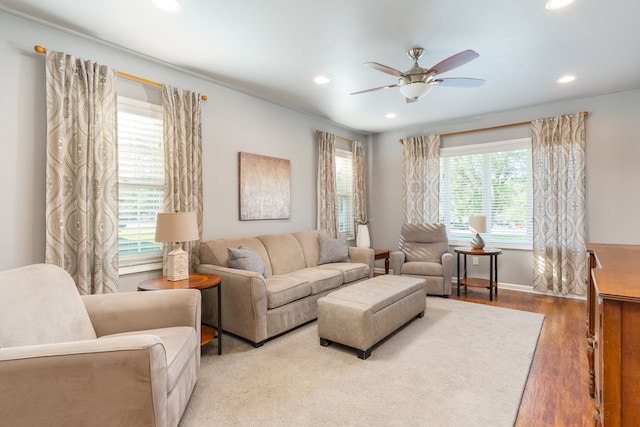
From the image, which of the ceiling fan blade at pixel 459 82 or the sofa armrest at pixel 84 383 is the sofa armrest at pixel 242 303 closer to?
the sofa armrest at pixel 84 383

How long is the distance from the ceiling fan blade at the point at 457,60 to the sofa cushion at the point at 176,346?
2.64 metres

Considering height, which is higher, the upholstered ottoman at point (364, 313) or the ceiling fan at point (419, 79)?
the ceiling fan at point (419, 79)

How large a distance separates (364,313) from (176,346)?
142cm

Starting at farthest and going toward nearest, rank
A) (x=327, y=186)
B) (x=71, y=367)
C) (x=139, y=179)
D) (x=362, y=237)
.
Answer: (x=362, y=237) → (x=327, y=186) → (x=139, y=179) → (x=71, y=367)

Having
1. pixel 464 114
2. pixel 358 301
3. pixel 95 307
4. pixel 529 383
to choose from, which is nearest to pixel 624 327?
pixel 529 383

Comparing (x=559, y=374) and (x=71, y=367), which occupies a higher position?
(x=71, y=367)

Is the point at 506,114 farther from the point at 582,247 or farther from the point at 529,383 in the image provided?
the point at 529,383

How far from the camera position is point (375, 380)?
2248 mm

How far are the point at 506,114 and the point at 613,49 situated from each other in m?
1.92

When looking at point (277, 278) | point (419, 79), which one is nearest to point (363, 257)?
point (277, 278)

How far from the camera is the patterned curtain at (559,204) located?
13.8 ft

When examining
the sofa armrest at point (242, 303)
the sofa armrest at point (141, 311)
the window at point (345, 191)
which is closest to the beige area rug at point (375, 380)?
the sofa armrest at point (242, 303)

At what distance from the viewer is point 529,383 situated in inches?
88.0

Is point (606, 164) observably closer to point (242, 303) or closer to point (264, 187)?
point (264, 187)
